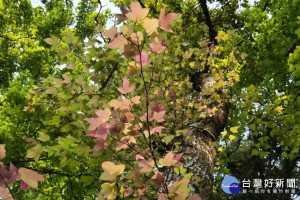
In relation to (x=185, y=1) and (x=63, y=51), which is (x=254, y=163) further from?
(x=63, y=51)

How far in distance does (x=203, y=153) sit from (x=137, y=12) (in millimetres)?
1947

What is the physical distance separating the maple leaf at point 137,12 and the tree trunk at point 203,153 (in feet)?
4.31

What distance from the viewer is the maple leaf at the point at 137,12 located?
0.78 m

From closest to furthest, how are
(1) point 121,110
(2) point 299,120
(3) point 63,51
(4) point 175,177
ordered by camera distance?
(1) point 121,110 < (3) point 63,51 < (4) point 175,177 < (2) point 299,120

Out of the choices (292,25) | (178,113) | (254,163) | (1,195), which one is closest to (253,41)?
(292,25)

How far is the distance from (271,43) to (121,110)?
5202 millimetres

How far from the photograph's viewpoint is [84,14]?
12.5m

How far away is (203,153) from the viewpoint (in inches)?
95.1

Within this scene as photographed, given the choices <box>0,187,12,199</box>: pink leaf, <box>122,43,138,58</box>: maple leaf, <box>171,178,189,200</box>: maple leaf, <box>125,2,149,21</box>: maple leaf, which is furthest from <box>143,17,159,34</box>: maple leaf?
<box>0,187,12,199</box>: pink leaf

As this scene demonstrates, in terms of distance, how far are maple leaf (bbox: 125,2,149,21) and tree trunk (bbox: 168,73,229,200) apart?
131cm

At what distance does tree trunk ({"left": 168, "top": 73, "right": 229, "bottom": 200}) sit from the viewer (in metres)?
2.04

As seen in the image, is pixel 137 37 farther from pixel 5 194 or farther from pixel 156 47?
pixel 5 194

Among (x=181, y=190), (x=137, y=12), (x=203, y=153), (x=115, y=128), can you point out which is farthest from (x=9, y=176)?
(x=203, y=153)

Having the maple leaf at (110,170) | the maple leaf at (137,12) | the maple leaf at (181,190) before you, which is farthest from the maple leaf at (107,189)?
the maple leaf at (137,12)
